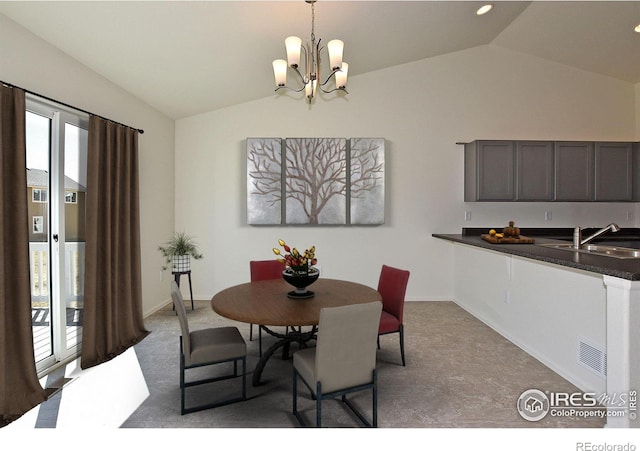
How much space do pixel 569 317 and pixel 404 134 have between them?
3047mm

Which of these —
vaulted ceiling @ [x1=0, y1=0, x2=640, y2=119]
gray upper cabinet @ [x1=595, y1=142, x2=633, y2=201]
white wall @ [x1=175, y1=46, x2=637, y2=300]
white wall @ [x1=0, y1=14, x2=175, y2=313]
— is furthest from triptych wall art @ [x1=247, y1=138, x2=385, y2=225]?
gray upper cabinet @ [x1=595, y1=142, x2=633, y2=201]

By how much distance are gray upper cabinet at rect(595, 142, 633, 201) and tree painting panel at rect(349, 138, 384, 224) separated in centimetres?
287

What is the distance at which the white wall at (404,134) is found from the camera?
475 cm

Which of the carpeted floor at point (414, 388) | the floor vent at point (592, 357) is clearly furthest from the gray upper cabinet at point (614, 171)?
the floor vent at point (592, 357)

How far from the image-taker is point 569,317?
101 inches

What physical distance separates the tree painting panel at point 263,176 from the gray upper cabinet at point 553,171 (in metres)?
2.67

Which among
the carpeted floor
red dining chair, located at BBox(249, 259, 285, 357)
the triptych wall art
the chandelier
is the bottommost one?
the carpeted floor

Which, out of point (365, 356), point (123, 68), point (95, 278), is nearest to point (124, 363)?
point (95, 278)

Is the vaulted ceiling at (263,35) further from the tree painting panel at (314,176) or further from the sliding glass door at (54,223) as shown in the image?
the tree painting panel at (314,176)

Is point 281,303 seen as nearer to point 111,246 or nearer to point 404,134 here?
point 111,246

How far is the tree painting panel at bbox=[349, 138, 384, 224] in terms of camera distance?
4.63 metres

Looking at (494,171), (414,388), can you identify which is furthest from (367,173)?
(414,388)

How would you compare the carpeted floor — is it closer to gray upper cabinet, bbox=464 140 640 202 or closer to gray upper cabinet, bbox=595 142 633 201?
gray upper cabinet, bbox=464 140 640 202

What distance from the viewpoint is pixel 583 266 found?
2.14 meters
